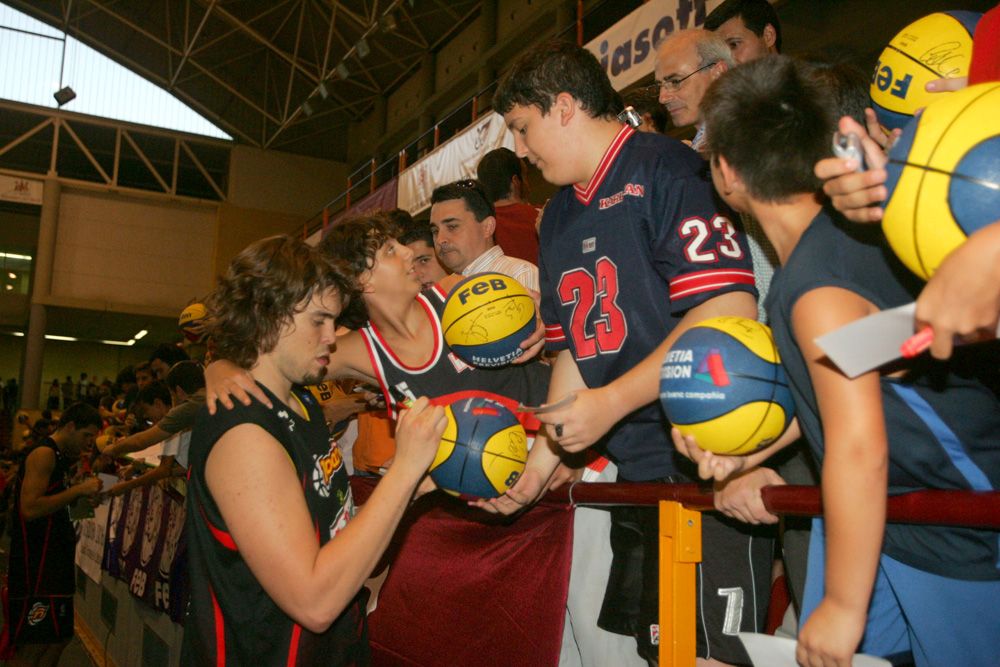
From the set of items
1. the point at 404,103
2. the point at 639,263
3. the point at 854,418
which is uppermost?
the point at 404,103

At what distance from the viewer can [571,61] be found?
265cm

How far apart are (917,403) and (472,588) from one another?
182 centimetres

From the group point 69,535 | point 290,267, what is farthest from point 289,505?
point 69,535

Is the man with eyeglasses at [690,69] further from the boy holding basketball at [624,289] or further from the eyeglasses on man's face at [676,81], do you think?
the boy holding basketball at [624,289]

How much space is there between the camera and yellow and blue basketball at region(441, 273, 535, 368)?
3.07 m

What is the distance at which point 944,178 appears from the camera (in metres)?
1.34

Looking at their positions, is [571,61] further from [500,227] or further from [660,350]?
[500,227]

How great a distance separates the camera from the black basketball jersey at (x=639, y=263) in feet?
7.54

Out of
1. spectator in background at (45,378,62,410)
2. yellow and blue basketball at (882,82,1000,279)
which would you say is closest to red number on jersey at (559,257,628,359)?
yellow and blue basketball at (882,82,1000,279)

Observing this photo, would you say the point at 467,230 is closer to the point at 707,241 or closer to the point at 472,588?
the point at 472,588

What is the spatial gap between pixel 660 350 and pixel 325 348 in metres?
1.17

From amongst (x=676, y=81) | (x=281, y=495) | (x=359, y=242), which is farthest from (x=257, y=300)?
(x=676, y=81)

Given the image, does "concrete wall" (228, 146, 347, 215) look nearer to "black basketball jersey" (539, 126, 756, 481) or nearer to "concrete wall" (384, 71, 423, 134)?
"concrete wall" (384, 71, 423, 134)

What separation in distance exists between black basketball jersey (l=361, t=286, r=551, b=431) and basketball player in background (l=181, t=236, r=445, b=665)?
100cm
